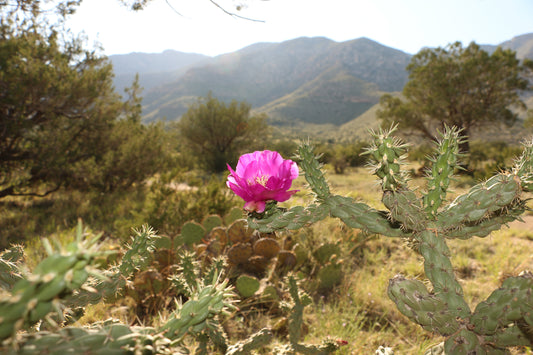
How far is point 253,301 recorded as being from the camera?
2.62 metres

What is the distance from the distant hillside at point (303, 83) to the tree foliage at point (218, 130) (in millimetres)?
76660

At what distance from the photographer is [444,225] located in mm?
1221

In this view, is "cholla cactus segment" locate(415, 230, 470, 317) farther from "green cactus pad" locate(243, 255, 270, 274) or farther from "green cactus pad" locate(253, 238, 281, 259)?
"green cactus pad" locate(243, 255, 270, 274)

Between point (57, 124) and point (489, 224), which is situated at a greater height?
point (57, 124)

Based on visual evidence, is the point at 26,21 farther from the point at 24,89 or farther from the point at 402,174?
the point at 402,174

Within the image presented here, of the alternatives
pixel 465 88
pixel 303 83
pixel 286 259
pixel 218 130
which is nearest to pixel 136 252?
pixel 286 259

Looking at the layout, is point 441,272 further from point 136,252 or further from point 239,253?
point 239,253

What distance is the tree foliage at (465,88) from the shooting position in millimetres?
14031

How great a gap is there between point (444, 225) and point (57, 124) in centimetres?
695

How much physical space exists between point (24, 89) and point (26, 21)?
2068 mm

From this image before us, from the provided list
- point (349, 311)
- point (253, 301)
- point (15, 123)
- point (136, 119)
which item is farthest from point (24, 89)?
point (349, 311)

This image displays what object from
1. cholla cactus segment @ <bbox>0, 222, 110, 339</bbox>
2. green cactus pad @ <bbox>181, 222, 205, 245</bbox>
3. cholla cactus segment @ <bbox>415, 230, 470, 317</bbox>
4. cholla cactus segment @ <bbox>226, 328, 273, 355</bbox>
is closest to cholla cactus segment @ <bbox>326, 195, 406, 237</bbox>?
cholla cactus segment @ <bbox>415, 230, 470, 317</bbox>

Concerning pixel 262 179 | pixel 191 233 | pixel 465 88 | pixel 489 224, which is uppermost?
pixel 465 88

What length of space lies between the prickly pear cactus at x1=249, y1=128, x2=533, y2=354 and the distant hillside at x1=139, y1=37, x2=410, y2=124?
8995cm
